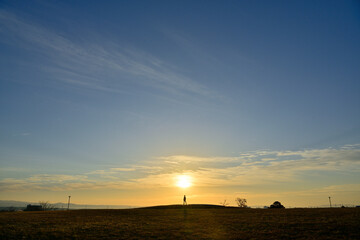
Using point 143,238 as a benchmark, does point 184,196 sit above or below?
above

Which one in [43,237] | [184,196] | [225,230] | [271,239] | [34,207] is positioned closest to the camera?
[271,239]

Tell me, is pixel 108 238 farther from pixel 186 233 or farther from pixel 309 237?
pixel 309 237

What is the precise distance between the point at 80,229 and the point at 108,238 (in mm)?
6619

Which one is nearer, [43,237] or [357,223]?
[43,237]

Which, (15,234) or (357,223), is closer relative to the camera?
(15,234)

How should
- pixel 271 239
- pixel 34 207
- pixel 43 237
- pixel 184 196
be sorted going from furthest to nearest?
pixel 34 207 < pixel 184 196 < pixel 43 237 < pixel 271 239

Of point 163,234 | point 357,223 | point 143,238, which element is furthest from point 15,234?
point 357,223

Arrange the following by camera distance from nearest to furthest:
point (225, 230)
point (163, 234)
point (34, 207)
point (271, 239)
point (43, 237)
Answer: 1. point (271, 239)
2. point (43, 237)
3. point (163, 234)
4. point (225, 230)
5. point (34, 207)

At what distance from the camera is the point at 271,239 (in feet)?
81.7

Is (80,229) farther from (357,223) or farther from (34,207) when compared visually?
(34,207)

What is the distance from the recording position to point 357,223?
29828 mm

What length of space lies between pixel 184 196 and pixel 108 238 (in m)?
46.8

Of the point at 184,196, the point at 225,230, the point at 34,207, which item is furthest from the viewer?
the point at 34,207

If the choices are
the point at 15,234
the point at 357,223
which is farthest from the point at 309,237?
the point at 15,234
